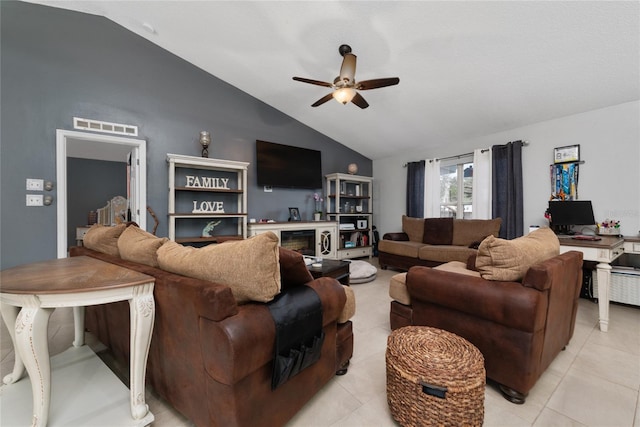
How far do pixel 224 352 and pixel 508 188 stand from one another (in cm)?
439

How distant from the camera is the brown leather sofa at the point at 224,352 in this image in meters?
0.89

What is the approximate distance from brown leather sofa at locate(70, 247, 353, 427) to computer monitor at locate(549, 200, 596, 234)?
10.7 ft

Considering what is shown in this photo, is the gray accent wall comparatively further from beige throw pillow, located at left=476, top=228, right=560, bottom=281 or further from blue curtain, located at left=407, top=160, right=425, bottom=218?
beige throw pillow, located at left=476, top=228, right=560, bottom=281

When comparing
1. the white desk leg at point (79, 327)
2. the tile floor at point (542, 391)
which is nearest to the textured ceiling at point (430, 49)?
the tile floor at point (542, 391)

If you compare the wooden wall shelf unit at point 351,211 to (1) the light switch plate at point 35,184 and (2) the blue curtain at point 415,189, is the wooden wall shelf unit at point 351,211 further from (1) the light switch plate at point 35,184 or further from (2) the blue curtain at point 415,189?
(1) the light switch plate at point 35,184

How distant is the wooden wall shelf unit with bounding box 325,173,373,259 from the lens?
16.9 ft

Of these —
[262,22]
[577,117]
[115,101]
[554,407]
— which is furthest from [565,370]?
[115,101]

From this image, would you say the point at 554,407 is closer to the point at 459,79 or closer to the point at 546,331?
the point at 546,331

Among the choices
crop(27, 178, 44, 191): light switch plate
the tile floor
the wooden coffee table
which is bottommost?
the tile floor

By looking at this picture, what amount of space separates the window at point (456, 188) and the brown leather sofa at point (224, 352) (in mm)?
4052

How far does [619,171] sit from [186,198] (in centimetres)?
555

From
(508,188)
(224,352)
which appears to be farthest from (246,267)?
(508,188)

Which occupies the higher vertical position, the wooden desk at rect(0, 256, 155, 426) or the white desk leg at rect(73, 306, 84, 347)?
the wooden desk at rect(0, 256, 155, 426)

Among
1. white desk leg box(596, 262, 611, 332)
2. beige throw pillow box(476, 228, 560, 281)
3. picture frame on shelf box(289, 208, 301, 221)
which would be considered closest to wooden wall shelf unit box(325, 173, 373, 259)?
picture frame on shelf box(289, 208, 301, 221)
